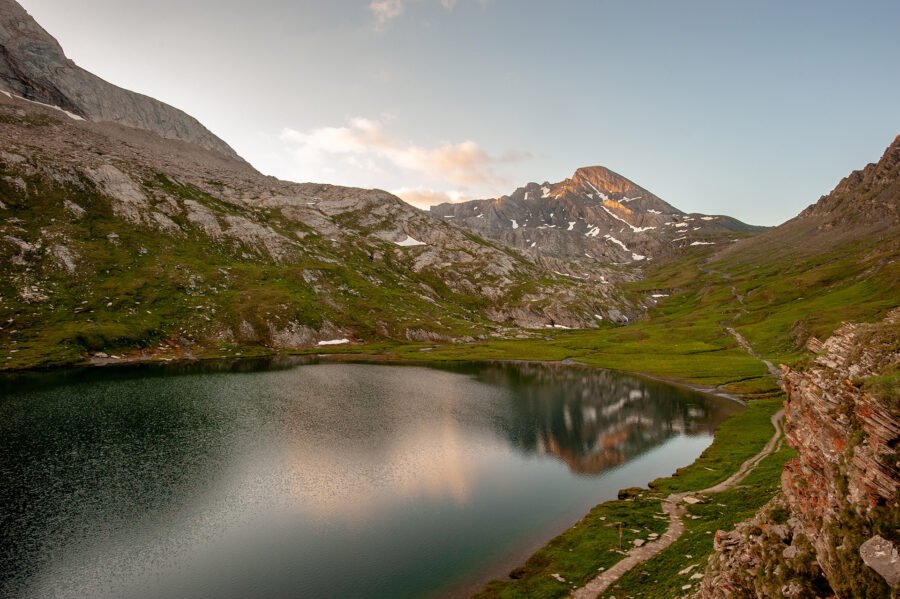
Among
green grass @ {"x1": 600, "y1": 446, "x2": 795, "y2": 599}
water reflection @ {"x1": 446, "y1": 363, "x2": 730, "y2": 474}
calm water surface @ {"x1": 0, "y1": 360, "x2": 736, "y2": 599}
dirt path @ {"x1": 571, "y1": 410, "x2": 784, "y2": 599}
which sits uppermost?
green grass @ {"x1": 600, "y1": 446, "x2": 795, "y2": 599}

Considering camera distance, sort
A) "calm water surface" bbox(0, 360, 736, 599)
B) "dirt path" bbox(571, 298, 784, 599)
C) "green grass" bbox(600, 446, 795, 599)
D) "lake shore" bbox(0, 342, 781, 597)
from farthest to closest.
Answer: "calm water surface" bbox(0, 360, 736, 599) < "lake shore" bbox(0, 342, 781, 597) < "dirt path" bbox(571, 298, 784, 599) < "green grass" bbox(600, 446, 795, 599)

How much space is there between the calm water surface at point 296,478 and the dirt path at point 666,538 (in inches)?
345

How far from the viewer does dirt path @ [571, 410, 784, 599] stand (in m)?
35.3

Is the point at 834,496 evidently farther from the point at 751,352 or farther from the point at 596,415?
the point at 751,352

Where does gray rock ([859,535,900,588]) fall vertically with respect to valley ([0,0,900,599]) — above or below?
above

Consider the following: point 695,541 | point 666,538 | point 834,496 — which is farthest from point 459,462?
point 834,496

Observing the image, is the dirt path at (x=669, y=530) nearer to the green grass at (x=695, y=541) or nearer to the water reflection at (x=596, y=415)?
the green grass at (x=695, y=541)

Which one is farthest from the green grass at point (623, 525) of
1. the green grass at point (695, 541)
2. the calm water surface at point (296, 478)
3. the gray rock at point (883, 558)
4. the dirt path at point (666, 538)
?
the gray rock at point (883, 558)

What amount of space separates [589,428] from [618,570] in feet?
188

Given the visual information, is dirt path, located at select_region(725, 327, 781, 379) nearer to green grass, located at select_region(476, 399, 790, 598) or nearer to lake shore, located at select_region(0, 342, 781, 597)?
lake shore, located at select_region(0, 342, 781, 597)

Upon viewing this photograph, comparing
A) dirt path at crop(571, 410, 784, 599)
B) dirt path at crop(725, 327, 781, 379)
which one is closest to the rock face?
dirt path at crop(571, 410, 784, 599)

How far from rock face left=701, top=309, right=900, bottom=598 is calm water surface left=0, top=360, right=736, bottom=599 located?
1012 inches

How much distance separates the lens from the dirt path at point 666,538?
35312mm

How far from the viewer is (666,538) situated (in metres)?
41.4
